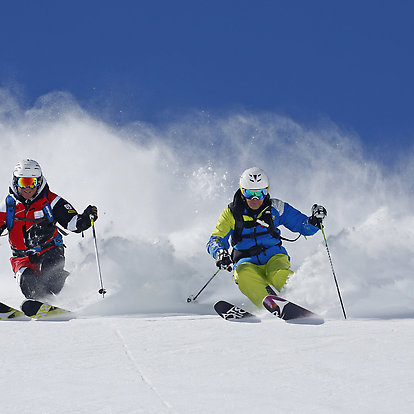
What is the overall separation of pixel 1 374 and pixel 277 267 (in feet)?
11.3

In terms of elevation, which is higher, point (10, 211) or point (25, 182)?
point (25, 182)

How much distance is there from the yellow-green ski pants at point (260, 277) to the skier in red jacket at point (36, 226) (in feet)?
6.45

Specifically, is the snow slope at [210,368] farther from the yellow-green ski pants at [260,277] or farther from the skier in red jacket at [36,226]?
the skier in red jacket at [36,226]

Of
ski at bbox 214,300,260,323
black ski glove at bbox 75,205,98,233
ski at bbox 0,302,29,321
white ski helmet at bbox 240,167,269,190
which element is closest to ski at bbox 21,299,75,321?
ski at bbox 0,302,29,321

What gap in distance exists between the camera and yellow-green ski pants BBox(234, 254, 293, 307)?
6211mm

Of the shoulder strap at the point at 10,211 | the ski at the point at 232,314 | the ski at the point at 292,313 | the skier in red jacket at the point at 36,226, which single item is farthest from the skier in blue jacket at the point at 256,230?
the shoulder strap at the point at 10,211

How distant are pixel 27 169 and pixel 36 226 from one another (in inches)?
27.2

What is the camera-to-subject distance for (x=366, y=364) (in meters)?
3.52

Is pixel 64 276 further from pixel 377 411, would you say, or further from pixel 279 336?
pixel 377 411

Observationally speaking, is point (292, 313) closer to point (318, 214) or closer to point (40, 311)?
point (318, 214)

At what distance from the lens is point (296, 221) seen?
6766mm

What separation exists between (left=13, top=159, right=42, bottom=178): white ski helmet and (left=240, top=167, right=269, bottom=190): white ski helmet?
2.46 meters

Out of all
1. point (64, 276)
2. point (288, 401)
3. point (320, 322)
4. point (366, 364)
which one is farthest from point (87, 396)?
point (64, 276)

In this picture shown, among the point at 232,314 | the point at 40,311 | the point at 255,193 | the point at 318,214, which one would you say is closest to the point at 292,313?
the point at 232,314
